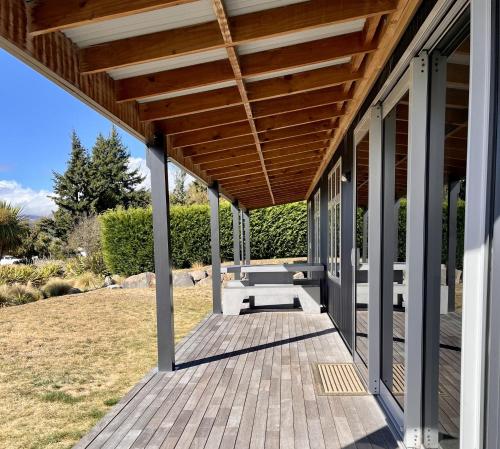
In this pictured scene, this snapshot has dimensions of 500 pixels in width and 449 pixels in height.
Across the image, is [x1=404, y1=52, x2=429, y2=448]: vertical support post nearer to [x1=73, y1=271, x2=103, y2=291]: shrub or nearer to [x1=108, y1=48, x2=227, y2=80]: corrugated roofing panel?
[x1=108, y1=48, x2=227, y2=80]: corrugated roofing panel

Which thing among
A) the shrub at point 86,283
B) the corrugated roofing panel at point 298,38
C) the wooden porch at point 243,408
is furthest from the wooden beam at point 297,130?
the shrub at point 86,283

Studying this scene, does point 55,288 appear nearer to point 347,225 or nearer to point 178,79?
point 347,225

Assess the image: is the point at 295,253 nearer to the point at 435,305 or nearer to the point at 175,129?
the point at 175,129

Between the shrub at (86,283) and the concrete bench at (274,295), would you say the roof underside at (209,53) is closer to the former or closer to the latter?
the concrete bench at (274,295)

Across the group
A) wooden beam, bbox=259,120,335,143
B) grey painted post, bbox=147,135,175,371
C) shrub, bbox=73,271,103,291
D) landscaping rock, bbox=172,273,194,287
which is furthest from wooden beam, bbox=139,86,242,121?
shrub, bbox=73,271,103,291

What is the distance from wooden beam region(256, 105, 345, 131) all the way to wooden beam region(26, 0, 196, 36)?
215 centimetres

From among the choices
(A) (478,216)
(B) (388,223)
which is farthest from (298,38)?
(A) (478,216)

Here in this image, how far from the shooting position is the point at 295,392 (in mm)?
3014

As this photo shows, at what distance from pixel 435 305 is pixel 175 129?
2.67 m

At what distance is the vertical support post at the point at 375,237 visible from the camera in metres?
2.76

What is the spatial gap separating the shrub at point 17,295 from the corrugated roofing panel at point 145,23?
8947 mm

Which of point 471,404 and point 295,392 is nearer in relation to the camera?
point 471,404

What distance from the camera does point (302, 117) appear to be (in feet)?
12.1

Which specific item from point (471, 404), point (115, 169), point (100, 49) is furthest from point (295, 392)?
point (115, 169)
